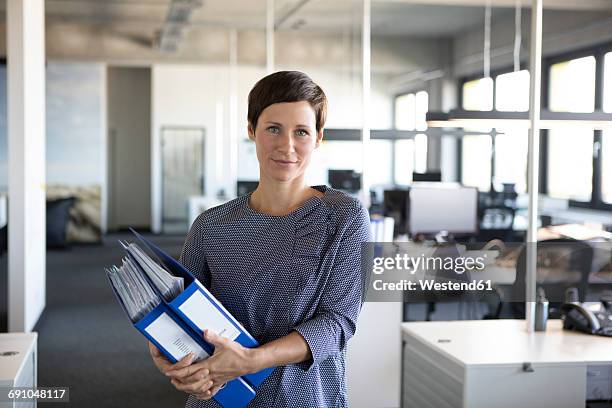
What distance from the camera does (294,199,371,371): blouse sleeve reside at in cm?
157

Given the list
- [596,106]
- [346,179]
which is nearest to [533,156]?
[596,106]

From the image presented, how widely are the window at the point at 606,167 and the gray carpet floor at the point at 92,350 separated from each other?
661cm

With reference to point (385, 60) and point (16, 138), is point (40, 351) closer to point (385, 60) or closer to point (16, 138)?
point (16, 138)

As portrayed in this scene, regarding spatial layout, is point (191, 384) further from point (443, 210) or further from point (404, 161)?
point (404, 161)

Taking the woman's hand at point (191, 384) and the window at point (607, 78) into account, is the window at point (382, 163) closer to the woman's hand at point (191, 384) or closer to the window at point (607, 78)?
the window at point (607, 78)

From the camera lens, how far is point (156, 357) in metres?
1.59

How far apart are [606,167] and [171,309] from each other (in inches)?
408

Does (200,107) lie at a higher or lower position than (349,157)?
higher

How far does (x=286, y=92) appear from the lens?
159cm

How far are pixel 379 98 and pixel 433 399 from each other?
566 inches

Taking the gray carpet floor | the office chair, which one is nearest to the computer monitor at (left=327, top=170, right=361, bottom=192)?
the gray carpet floor

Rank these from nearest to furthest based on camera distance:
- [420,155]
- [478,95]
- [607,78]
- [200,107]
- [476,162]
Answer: [607,78]
[478,95]
[476,162]
[200,107]
[420,155]

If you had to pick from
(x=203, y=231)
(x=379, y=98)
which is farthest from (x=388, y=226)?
(x=379, y=98)

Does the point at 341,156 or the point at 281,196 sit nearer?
the point at 281,196
